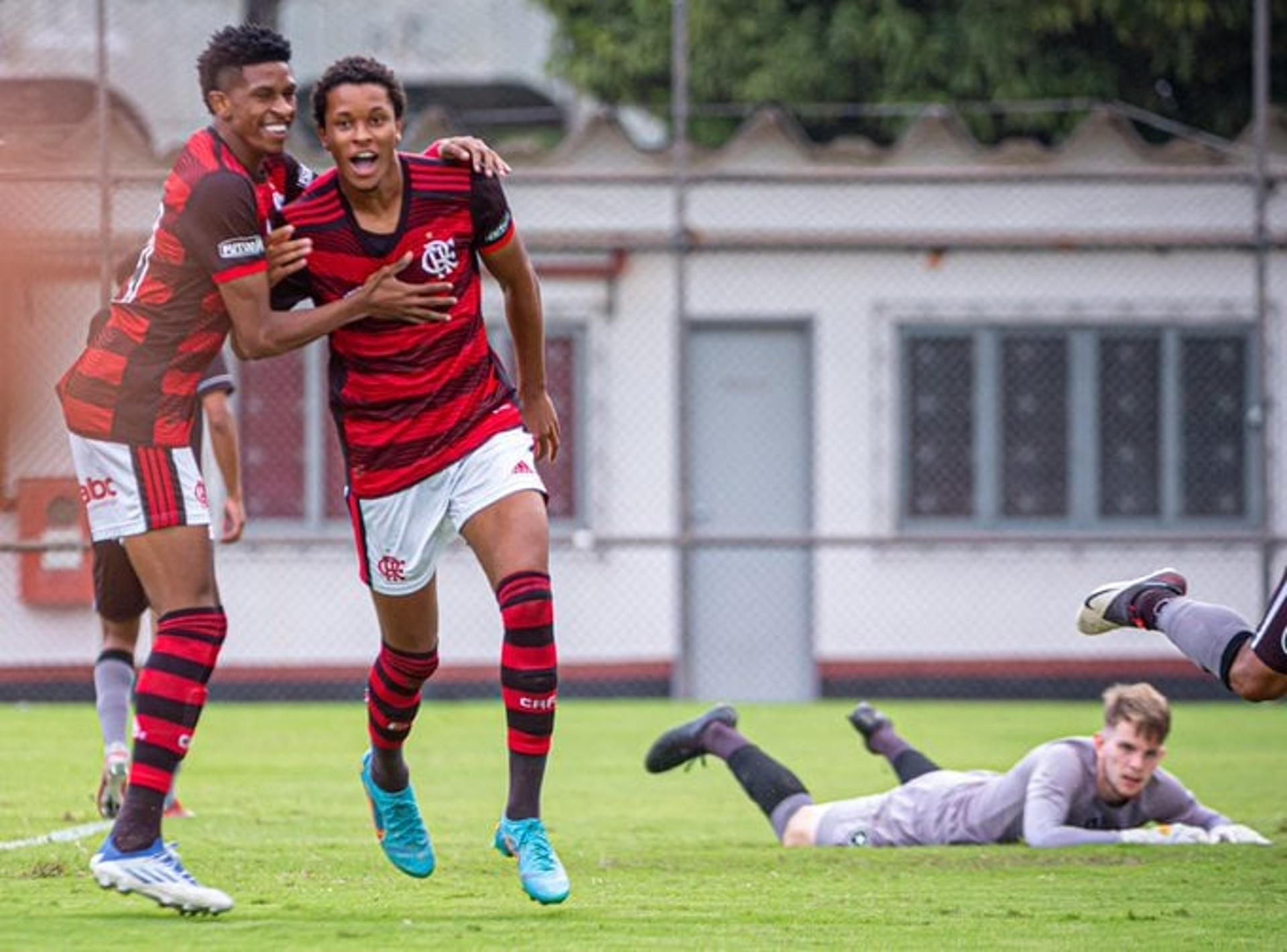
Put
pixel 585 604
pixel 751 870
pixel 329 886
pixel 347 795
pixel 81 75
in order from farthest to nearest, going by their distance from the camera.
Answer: pixel 81 75 → pixel 585 604 → pixel 347 795 → pixel 751 870 → pixel 329 886

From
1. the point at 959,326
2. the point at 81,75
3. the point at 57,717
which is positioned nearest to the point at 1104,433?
the point at 959,326

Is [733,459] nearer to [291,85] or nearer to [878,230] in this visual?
[878,230]

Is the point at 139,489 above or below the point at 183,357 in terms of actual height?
below

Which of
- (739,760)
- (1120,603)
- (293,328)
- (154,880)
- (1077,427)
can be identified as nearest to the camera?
(154,880)

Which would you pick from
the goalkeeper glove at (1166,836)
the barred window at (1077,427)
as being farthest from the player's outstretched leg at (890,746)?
the barred window at (1077,427)

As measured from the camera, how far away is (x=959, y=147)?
18469mm

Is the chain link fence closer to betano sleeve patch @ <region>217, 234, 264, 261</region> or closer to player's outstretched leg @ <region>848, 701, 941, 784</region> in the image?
player's outstretched leg @ <region>848, 701, 941, 784</region>

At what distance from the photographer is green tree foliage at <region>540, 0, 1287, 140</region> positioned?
20766 millimetres

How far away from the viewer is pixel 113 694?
357 inches

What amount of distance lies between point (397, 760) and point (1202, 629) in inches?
89.0

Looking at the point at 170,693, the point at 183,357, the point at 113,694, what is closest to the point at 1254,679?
the point at 170,693

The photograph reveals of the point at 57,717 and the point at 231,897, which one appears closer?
the point at 231,897

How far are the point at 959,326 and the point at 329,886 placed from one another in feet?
40.7

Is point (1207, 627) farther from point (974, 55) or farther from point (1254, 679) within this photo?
point (974, 55)
